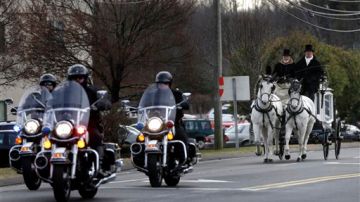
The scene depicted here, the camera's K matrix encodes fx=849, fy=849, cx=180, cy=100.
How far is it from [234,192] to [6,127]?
15450mm

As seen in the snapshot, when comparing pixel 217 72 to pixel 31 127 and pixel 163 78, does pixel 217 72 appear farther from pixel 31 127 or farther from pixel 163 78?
pixel 31 127

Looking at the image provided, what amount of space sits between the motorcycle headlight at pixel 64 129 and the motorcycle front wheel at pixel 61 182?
487mm

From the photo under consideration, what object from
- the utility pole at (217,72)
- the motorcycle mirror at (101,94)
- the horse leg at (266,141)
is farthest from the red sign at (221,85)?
the motorcycle mirror at (101,94)

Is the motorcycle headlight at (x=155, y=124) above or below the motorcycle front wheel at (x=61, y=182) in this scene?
above

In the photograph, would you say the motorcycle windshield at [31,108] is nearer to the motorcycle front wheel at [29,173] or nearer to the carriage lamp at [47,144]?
the motorcycle front wheel at [29,173]

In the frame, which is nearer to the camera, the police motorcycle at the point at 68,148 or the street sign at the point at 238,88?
the police motorcycle at the point at 68,148

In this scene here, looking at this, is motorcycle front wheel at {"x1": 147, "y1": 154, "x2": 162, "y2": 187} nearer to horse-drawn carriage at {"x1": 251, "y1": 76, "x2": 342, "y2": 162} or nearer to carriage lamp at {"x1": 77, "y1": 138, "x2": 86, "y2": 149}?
carriage lamp at {"x1": 77, "y1": 138, "x2": 86, "y2": 149}

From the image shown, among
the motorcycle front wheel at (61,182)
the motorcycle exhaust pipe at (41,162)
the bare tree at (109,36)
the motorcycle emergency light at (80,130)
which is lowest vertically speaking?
the motorcycle front wheel at (61,182)

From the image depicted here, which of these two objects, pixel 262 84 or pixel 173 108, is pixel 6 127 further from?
pixel 173 108

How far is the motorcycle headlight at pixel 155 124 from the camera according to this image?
1507 cm

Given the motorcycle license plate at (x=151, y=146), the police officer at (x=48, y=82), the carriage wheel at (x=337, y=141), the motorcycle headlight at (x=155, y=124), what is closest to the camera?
the motorcycle license plate at (x=151, y=146)

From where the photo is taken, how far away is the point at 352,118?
49.9m

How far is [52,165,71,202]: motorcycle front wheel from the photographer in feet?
40.0

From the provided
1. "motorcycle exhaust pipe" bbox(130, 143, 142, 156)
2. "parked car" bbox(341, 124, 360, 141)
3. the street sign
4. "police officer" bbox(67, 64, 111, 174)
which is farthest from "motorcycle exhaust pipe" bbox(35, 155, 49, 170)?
A: "parked car" bbox(341, 124, 360, 141)
